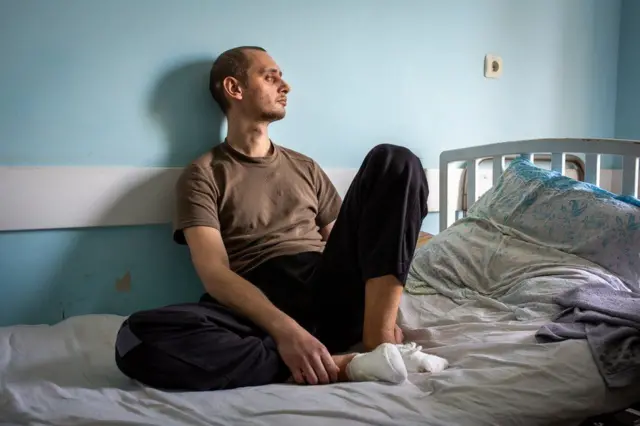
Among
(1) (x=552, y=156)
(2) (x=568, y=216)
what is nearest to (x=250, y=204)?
(2) (x=568, y=216)

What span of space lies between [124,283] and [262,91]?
1.89ft

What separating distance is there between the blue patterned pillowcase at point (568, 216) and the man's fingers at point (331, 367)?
601 mm

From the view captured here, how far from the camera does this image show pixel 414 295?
123 centimetres

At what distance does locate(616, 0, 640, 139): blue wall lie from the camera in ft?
7.39

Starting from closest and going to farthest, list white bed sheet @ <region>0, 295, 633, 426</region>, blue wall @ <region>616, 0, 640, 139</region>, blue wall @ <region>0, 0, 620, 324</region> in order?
white bed sheet @ <region>0, 295, 633, 426</region> < blue wall @ <region>0, 0, 620, 324</region> < blue wall @ <region>616, 0, 640, 139</region>

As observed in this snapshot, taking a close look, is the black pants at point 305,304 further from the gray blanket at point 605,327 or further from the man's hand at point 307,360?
the gray blanket at point 605,327

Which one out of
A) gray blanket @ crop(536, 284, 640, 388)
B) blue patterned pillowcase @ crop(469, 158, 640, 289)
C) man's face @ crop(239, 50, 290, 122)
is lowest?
gray blanket @ crop(536, 284, 640, 388)

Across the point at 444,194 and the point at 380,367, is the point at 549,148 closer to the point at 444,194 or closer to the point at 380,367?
the point at 444,194

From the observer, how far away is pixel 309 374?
86 centimetres

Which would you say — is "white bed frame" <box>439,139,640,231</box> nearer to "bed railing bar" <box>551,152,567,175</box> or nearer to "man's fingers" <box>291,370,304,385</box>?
"bed railing bar" <box>551,152,567,175</box>

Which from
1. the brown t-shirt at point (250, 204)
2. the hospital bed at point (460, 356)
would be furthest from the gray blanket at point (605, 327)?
the brown t-shirt at point (250, 204)

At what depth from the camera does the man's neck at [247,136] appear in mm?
1311

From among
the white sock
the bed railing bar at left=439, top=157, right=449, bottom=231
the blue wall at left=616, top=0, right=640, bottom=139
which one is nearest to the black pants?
the white sock

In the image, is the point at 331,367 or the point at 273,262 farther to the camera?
the point at 273,262
